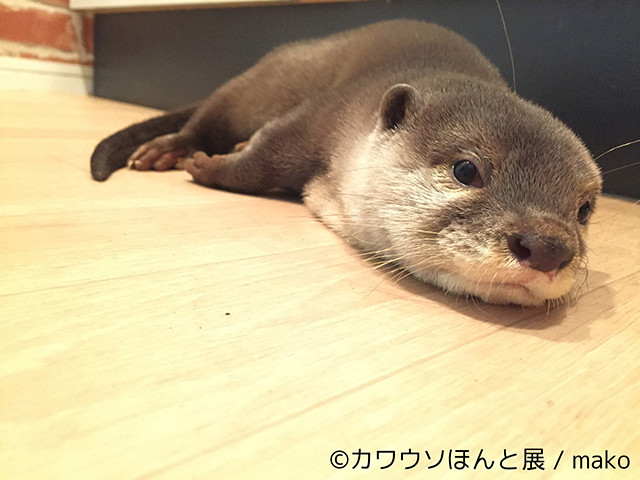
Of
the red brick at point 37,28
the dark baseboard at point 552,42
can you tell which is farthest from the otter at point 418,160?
the red brick at point 37,28

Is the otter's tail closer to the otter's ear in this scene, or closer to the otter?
the otter

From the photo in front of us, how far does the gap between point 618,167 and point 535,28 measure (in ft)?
1.88

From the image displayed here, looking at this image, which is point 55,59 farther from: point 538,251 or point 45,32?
point 538,251

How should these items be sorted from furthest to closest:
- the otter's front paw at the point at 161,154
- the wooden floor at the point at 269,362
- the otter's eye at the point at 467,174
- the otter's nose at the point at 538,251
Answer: the otter's front paw at the point at 161,154
the otter's eye at the point at 467,174
the otter's nose at the point at 538,251
the wooden floor at the point at 269,362

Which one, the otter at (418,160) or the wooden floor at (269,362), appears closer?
the wooden floor at (269,362)

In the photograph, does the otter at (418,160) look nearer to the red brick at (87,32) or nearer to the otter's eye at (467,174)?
the otter's eye at (467,174)

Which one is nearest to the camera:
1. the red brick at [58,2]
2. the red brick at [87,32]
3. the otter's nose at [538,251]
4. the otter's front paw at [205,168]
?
the otter's nose at [538,251]

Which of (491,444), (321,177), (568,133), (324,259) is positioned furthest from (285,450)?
(321,177)

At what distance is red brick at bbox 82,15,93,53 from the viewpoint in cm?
376

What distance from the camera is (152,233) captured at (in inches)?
45.0

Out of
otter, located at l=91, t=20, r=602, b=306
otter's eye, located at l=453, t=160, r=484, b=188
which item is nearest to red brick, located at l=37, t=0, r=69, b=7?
otter, located at l=91, t=20, r=602, b=306

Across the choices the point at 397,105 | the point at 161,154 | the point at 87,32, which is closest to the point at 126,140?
the point at 161,154

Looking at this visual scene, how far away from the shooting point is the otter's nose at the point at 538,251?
2.77 feet

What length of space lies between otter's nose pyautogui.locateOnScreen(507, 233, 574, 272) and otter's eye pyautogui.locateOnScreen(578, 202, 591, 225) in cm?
21
